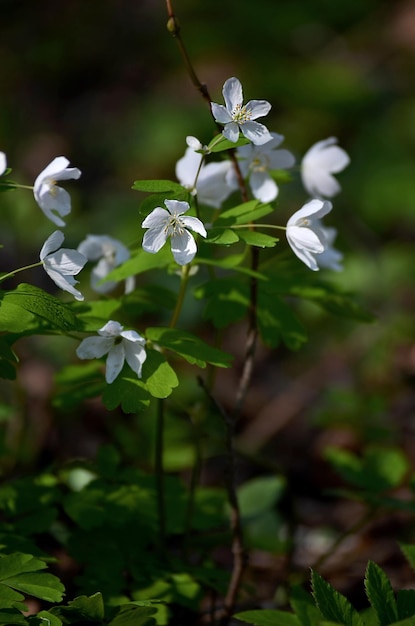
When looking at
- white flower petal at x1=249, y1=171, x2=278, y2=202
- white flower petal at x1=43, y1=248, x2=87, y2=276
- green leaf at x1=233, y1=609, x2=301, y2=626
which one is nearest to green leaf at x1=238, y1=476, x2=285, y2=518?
green leaf at x1=233, y1=609, x2=301, y2=626

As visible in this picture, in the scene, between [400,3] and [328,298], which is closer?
[328,298]

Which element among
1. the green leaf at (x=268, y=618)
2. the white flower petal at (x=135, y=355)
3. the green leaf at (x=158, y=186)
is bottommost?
the green leaf at (x=268, y=618)

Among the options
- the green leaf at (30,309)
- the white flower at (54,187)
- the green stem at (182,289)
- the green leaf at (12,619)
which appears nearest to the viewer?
the green leaf at (12,619)

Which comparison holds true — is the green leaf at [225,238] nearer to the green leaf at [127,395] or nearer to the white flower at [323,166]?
the green leaf at [127,395]

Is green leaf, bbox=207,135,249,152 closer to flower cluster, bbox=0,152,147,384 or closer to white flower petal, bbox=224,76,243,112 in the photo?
white flower petal, bbox=224,76,243,112

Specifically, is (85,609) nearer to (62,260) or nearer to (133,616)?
(133,616)

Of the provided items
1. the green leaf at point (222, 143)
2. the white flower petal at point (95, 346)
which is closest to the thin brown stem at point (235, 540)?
the white flower petal at point (95, 346)

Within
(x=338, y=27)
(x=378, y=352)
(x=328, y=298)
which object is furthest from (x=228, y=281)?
(x=338, y=27)

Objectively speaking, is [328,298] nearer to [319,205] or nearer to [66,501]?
[319,205]
